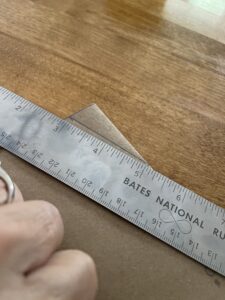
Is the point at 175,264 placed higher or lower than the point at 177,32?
lower

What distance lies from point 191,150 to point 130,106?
0.11 m

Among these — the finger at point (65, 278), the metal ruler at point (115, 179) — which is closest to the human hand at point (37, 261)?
the finger at point (65, 278)

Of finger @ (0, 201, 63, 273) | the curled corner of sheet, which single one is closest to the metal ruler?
the curled corner of sheet

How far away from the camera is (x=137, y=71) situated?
23.1 inches

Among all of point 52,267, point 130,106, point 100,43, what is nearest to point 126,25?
point 100,43

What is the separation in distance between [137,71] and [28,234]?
1.19 ft

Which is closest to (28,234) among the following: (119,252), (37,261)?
(37,261)

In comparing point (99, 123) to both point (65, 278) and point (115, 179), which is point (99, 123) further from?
point (65, 278)

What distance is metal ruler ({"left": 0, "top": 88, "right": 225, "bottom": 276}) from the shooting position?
448 millimetres

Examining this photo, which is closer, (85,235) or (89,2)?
(85,235)

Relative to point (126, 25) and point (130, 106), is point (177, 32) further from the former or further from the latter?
point (130, 106)

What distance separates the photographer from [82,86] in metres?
0.55

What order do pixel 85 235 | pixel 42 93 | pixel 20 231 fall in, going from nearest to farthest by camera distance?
pixel 20 231, pixel 85 235, pixel 42 93

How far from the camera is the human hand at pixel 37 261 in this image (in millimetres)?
271
